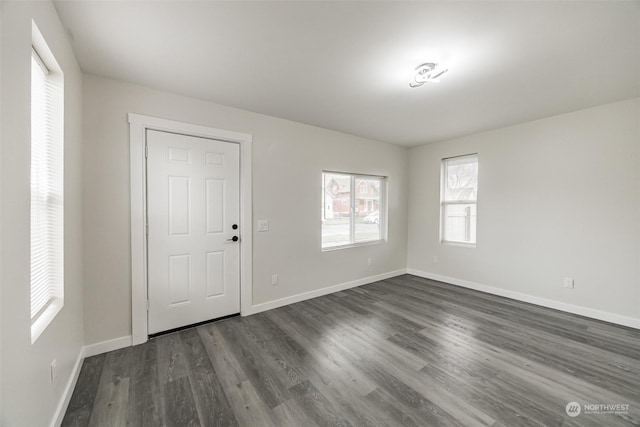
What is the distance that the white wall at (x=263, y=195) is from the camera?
2.27m

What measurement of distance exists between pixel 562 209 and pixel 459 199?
1325 millimetres

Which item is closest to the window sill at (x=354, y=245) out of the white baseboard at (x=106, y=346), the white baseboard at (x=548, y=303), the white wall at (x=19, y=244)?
the white baseboard at (x=548, y=303)

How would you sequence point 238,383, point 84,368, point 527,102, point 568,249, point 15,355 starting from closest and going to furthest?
point 15,355 → point 238,383 → point 84,368 → point 527,102 → point 568,249

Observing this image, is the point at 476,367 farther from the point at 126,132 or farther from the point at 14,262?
the point at 126,132

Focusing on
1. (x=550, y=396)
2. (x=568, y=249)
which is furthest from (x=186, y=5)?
(x=568, y=249)

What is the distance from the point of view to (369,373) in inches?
80.1

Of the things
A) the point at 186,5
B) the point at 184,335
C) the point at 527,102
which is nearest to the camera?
the point at 186,5

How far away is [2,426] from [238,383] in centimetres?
124

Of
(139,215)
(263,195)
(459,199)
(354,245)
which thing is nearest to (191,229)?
(139,215)

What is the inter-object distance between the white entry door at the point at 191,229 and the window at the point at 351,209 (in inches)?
57.7

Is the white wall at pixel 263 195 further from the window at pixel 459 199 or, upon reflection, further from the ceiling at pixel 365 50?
the window at pixel 459 199

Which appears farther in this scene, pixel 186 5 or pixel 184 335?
pixel 184 335

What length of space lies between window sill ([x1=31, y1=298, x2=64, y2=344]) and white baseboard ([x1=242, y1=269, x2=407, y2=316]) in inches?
69.9

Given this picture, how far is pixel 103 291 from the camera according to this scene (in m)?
2.30
